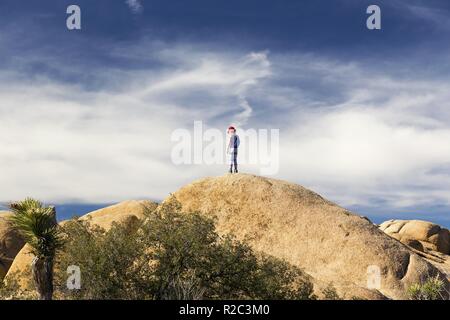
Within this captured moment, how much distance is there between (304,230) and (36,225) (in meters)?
22.2

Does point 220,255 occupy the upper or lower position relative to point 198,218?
lower

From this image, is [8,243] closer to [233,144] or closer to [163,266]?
[233,144]

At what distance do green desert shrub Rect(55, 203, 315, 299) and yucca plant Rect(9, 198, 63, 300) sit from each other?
6.16 ft

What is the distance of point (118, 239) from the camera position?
73.2ft

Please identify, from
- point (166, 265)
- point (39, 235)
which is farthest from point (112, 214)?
point (39, 235)

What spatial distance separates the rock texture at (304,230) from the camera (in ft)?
120

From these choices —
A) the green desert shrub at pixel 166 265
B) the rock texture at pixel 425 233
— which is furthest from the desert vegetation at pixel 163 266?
the rock texture at pixel 425 233

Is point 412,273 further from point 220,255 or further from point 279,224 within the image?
point 220,255

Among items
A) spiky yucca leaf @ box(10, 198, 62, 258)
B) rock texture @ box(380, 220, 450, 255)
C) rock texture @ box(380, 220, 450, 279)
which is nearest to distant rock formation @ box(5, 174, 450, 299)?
spiky yucca leaf @ box(10, 198, 62, 258)

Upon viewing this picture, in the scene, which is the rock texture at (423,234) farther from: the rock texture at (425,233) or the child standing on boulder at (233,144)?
the child standing on boulder at (233,144)

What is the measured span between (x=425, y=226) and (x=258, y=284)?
50876mm

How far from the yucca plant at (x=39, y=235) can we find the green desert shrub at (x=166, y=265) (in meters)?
1.88
